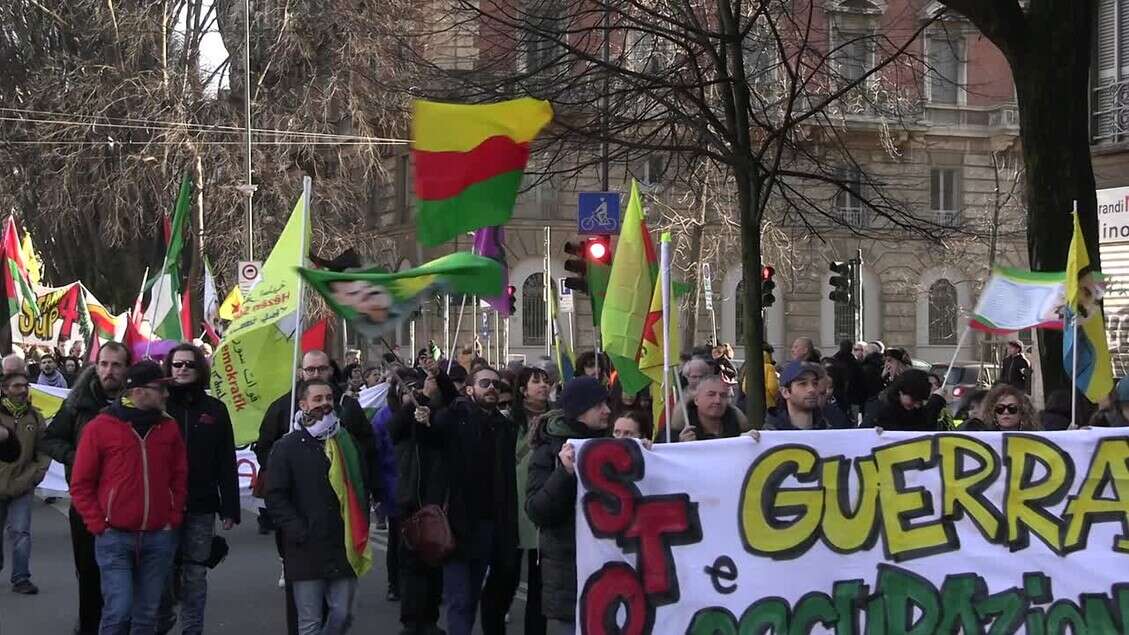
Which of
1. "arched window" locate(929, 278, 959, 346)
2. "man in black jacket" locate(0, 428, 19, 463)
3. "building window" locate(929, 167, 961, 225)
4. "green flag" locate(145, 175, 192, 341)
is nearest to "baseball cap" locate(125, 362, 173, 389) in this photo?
"man in black jacket" locate(0, 428, 19, 463)

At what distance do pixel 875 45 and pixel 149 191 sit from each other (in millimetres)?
21771

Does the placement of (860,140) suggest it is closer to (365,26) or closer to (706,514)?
(365,26)

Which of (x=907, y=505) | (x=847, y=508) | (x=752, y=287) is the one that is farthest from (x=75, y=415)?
(x=752, y=287)

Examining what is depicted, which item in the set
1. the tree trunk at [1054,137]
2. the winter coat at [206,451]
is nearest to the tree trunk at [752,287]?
the tree trunk at [1054,137]

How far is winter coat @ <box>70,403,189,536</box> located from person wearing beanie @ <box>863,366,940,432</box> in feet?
14.2

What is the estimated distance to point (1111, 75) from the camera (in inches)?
996

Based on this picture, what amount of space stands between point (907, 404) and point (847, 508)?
121 inches

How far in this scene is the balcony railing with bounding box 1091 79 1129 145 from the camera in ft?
81.0

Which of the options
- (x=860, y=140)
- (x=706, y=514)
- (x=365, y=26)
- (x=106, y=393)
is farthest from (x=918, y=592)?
(x=860, y=140)

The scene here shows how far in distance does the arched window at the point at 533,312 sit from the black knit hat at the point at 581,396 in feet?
127

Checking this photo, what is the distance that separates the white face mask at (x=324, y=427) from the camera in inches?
329

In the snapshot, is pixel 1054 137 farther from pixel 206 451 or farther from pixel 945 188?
pixel 945 188

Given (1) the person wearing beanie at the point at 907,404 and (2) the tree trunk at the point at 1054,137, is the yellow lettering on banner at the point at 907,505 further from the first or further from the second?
(2) the tree trunk at the point at 1054,137

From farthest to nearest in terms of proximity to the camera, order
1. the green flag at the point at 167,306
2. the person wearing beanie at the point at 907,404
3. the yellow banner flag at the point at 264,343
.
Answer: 1. the green flag at the point at 167,306
2. the yellow banner flag at the point at 264,343
3. the person wearing beanie at the point at 907,404
